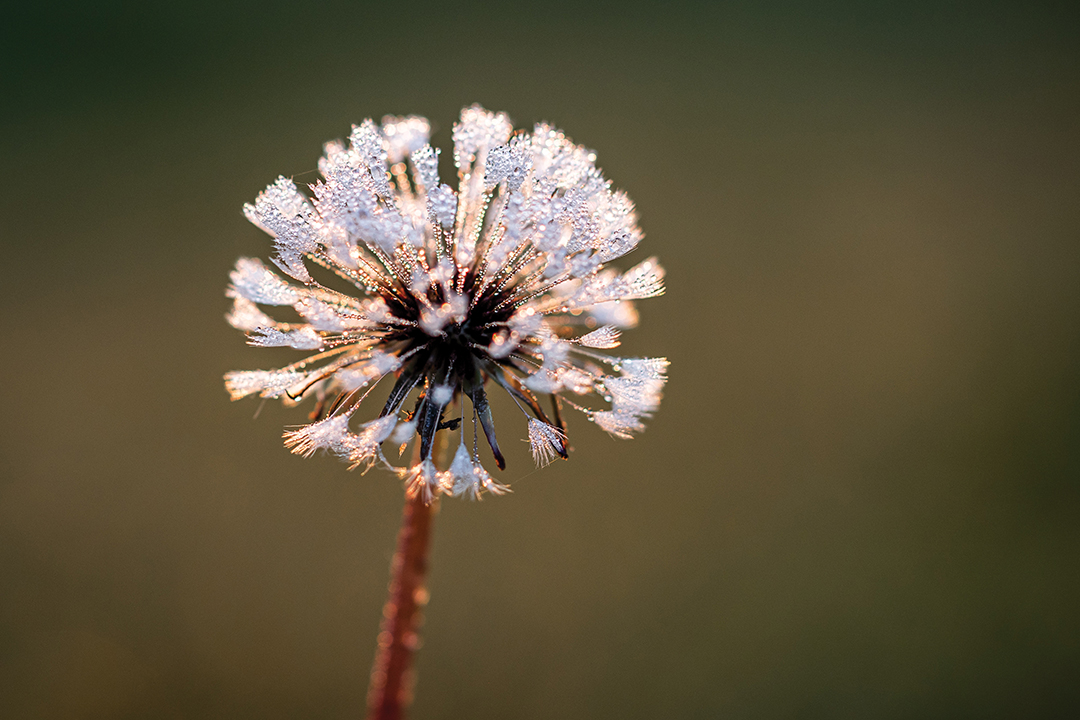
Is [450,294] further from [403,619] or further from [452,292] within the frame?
[403,619]

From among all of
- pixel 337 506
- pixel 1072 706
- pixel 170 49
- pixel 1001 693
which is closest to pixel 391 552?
pixel 337 506

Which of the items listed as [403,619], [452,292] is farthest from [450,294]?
[403,619]

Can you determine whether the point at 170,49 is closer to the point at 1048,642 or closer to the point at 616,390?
the point at 616,390

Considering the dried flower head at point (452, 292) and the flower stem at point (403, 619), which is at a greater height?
the dried flower head at point (452, 292)

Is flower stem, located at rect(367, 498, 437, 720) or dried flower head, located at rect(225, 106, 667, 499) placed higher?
dried flower head, located at rect(225, 106, 667, 499)

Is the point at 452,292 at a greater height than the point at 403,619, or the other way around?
the point at 452,292
